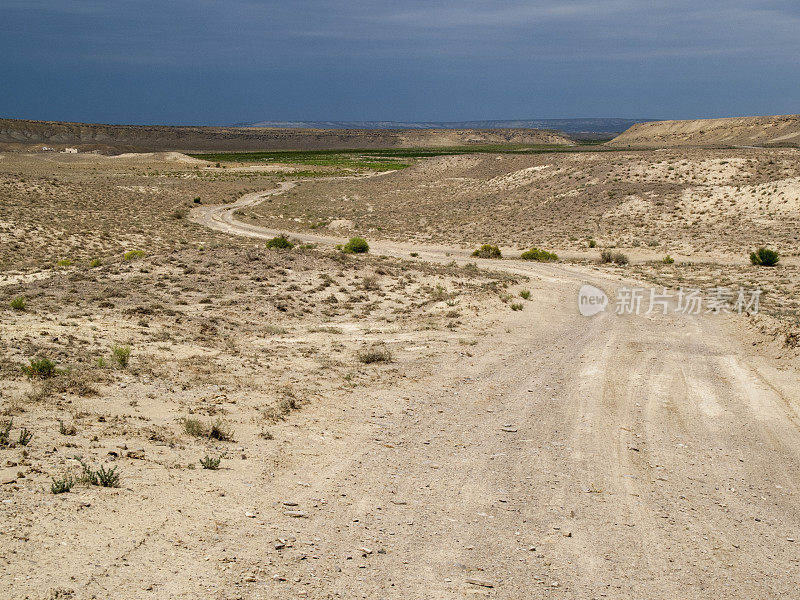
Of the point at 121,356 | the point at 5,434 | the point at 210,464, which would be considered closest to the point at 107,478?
the point at 210,464

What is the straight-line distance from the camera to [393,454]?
945cm

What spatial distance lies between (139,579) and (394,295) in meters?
17.8

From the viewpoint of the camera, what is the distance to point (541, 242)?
45.9 meters

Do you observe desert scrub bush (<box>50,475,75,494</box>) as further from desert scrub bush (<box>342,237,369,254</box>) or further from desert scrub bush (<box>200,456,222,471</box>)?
Result: desert scrub bush (<box>342,237,369,254</box>)

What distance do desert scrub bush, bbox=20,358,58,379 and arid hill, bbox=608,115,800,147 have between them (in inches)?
5357

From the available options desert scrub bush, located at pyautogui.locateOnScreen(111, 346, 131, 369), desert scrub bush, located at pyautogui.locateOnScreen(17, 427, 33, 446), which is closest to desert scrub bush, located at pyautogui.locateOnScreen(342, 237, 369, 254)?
desert scrub bush, located at pyautogui.locateOnScreen(111, 346, 131, 369)

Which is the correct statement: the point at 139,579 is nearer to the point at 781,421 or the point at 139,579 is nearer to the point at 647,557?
the point at 647,557

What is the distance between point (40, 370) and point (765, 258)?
3253cm

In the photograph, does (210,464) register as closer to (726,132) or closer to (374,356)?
(374,356)

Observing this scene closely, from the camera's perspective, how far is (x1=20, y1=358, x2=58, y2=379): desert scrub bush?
11180mm

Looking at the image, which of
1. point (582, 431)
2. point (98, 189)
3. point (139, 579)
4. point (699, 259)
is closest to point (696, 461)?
point (582, 431)

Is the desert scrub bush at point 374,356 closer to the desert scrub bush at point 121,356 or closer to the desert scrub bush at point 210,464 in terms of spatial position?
the desert scrub bush at point 121,356

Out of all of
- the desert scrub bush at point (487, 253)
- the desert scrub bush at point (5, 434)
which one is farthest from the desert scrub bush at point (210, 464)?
the desert scrub bush at point (487, 253)

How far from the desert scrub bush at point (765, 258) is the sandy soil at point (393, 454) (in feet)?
52.2
